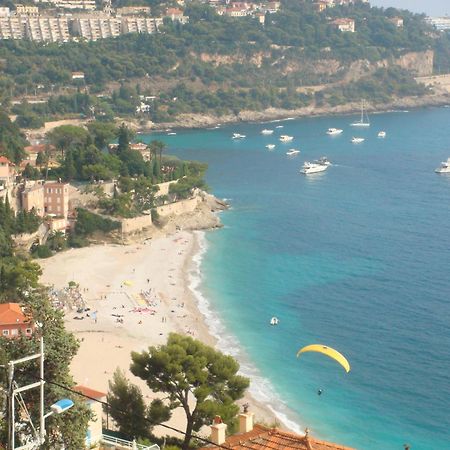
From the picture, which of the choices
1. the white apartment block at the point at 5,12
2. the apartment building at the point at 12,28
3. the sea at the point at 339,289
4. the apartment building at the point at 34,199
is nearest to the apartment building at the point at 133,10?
the white apartment block at the point at 5,12

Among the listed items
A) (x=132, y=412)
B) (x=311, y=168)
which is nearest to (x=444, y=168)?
(x=311, y=168)

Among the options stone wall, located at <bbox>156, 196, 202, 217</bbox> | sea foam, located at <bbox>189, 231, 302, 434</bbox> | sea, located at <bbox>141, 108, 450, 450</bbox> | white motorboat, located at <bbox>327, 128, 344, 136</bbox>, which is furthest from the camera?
white motorboat, located at <bbox>327, 128, 344, 136</bbox>

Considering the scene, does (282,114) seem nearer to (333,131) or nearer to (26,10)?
(333,131)

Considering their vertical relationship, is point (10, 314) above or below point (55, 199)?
above

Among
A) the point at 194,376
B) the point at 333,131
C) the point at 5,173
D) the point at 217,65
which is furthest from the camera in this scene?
the point at 217,65

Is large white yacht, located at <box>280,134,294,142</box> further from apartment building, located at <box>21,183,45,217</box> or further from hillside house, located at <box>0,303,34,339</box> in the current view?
hillside house, located at <box>0,303,34,339</box>

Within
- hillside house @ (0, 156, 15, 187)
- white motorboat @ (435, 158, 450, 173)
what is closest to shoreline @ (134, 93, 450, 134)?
white motorboat @ (435, 158, 450, 173)

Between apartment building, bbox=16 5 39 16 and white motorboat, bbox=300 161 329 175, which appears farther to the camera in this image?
apartment building, bbox=16 5 39 16
